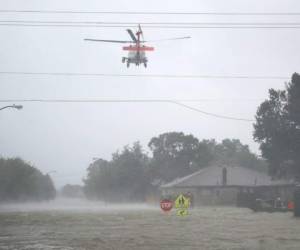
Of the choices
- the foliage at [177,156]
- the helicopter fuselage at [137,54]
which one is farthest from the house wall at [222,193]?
the helicopter fuselage at [137,54]

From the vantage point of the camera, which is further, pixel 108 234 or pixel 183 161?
pixel 183 161

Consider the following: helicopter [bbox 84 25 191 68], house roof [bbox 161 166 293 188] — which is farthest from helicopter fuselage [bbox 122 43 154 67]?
house roof [bbox 161 166 293 188]

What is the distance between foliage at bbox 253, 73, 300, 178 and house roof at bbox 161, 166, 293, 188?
28.8ft

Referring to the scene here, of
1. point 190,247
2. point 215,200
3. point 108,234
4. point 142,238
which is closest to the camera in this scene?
point 190,247

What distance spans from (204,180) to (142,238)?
7488 cm

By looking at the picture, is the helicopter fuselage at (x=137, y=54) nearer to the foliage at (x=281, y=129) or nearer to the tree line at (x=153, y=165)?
the foliage at (x=281, y=129)

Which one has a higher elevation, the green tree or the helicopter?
the green tree

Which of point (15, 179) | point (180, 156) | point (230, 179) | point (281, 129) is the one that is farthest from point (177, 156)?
point (281, 129)

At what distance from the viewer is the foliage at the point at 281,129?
272ft

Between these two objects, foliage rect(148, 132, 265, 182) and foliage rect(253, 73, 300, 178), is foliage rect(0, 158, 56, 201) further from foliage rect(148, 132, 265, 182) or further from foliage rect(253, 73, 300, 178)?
foliage rect(253, 73, 300, 178)

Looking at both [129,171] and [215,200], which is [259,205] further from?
[129,171]

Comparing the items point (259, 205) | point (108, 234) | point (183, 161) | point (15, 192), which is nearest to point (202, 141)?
point (183, 161)

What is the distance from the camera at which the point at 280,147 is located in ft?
274

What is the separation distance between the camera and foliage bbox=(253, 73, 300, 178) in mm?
82931
